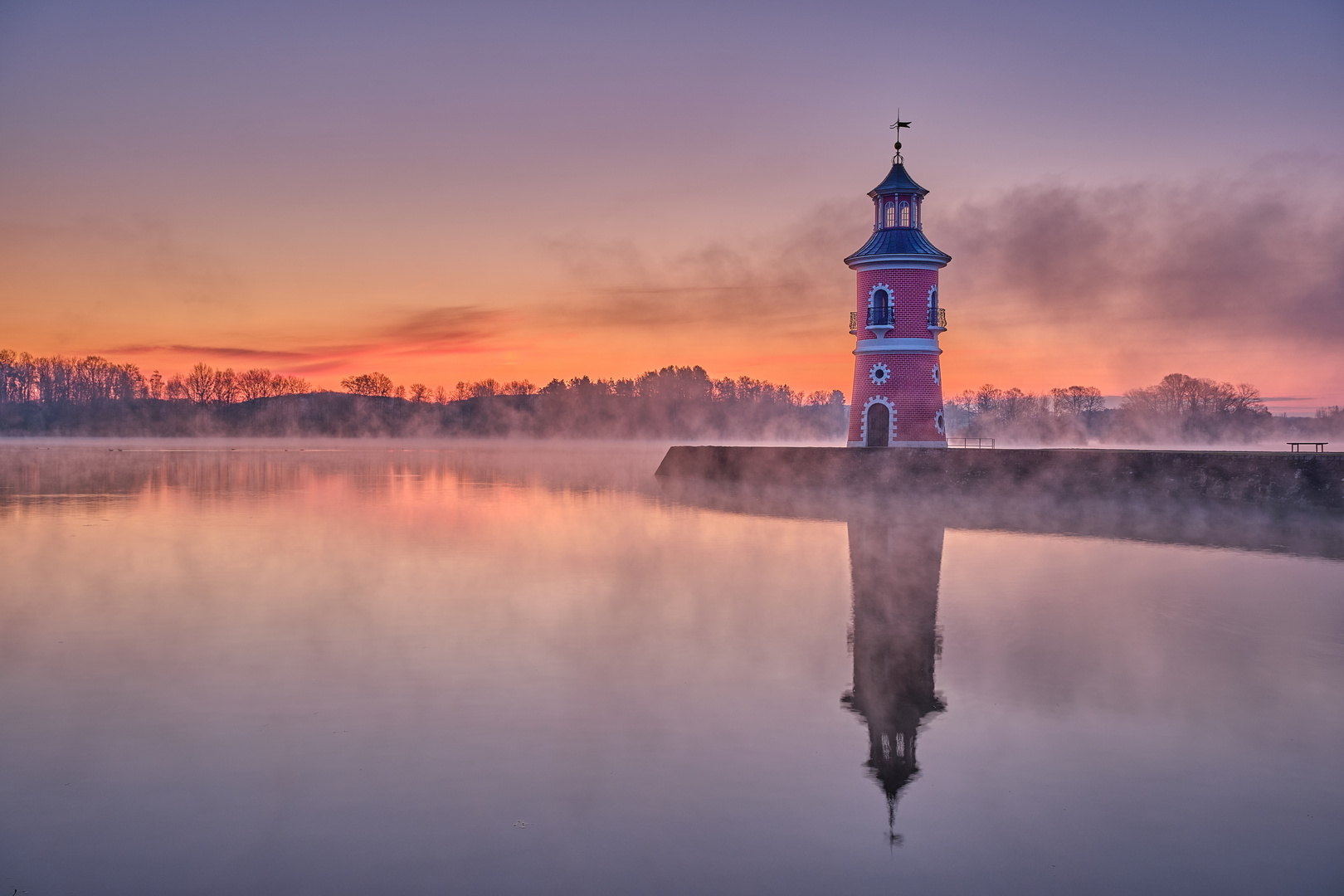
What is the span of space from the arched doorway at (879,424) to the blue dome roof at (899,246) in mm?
5970

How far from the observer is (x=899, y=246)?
120 ft

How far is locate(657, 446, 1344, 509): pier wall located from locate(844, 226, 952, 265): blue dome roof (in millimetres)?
7735

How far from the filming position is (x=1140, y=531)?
25.6 m

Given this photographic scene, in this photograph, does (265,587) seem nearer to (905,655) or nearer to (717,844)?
(905,655)

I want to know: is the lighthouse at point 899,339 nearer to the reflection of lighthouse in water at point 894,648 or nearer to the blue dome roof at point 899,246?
the blue dome roof at point 899,246

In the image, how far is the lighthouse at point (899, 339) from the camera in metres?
36.0

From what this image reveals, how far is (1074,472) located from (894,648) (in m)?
23.1

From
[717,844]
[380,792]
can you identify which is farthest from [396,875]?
[717,844]

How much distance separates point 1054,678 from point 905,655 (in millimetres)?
1906

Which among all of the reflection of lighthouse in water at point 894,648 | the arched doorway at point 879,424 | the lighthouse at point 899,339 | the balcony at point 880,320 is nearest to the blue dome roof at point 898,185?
the lighthouse at point 899,339

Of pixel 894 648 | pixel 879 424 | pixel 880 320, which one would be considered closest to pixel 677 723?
pixel 894 648

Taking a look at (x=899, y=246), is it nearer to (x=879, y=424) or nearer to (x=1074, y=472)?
(x=879, y=424)

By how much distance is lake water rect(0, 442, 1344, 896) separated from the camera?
6.49 m

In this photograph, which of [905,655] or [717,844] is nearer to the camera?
[717,844]
